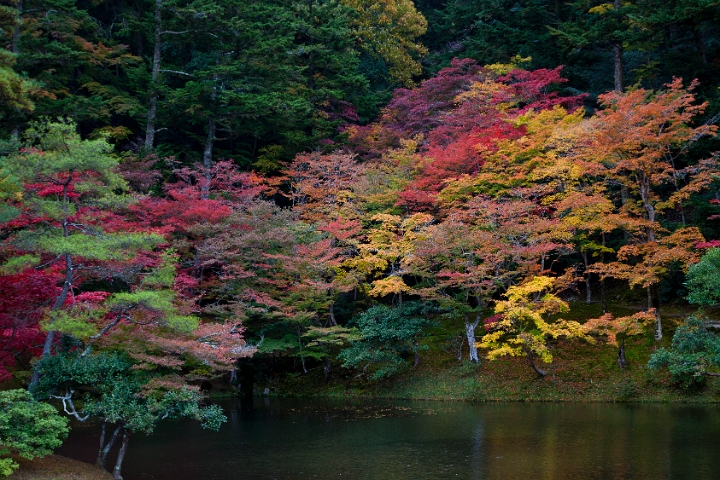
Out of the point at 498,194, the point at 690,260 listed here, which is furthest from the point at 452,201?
the point at 690,260

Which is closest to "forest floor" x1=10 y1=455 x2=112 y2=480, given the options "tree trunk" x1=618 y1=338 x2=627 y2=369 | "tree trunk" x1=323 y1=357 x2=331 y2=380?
"tree trunk" x1=323 y1=357 x2=331 y2=380

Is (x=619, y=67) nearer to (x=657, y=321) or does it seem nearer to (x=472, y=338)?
(x=657, y=321)

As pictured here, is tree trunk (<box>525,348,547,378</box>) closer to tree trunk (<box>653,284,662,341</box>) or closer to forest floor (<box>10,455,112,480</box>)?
tree trunk (<box>653,284,662,341</box>)

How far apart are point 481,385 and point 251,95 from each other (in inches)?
629

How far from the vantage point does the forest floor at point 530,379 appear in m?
17.7

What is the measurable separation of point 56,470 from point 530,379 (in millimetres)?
14550

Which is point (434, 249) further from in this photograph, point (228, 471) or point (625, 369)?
point (228, 471)

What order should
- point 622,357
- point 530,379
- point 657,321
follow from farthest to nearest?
point 530,379 < point 657,321 < point 622,357

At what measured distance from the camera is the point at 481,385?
65.0 ft

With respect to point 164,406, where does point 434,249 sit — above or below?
above

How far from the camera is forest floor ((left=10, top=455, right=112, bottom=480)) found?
9.94 m

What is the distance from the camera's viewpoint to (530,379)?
19.4 m

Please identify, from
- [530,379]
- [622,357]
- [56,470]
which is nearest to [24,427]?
[56,470]

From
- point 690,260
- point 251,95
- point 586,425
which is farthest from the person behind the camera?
point 251,95
